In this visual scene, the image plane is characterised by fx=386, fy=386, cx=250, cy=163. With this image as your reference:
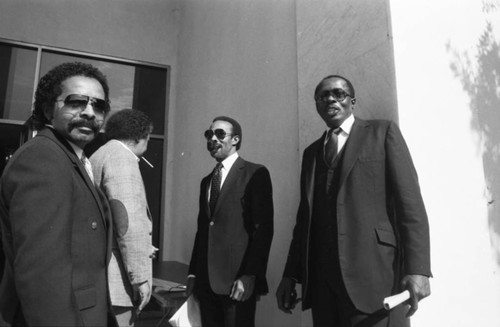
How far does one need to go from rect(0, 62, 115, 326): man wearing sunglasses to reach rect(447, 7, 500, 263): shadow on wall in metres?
2.68

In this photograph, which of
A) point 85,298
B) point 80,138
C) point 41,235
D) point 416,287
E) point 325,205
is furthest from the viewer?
point 325,205

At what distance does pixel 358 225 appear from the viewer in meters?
2.03

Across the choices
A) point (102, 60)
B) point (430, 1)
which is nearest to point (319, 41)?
point (430, 1)

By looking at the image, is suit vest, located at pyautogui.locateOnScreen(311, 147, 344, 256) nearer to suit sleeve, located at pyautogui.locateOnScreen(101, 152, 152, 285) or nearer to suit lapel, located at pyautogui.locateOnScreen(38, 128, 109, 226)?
suit sleeve, located at pyautogui.locateOnScreen(101, 152, 152, 285)

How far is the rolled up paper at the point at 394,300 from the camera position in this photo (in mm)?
1721

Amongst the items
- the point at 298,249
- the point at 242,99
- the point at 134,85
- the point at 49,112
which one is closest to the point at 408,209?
the point at 298,249

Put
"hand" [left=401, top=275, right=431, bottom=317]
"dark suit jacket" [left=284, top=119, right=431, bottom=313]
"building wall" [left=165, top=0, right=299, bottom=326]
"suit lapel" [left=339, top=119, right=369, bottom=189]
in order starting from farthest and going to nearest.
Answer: "building wall" [left=165, top=0, right=299, bottom=326] → "suit lapel" [left=339, top=119, right=369, bottom=189] → "dark suit jacket" [left=284, top=119, right=431, bottom=313] → "hand" [left=401, top=275, right=431, bottom=317]

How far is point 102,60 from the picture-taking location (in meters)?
6.68

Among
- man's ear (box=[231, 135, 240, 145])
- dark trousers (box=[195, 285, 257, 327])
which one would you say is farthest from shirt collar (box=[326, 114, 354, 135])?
dark trousers (box=[195, 285, 257, 327])

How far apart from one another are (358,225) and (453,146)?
4.19ft

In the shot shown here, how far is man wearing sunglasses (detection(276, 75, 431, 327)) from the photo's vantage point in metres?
1.93

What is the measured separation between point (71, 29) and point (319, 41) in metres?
4.88

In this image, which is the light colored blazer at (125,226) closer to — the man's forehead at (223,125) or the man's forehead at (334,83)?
the man's forehead at (223,125)

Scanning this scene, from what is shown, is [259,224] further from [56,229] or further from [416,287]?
[56,229]
